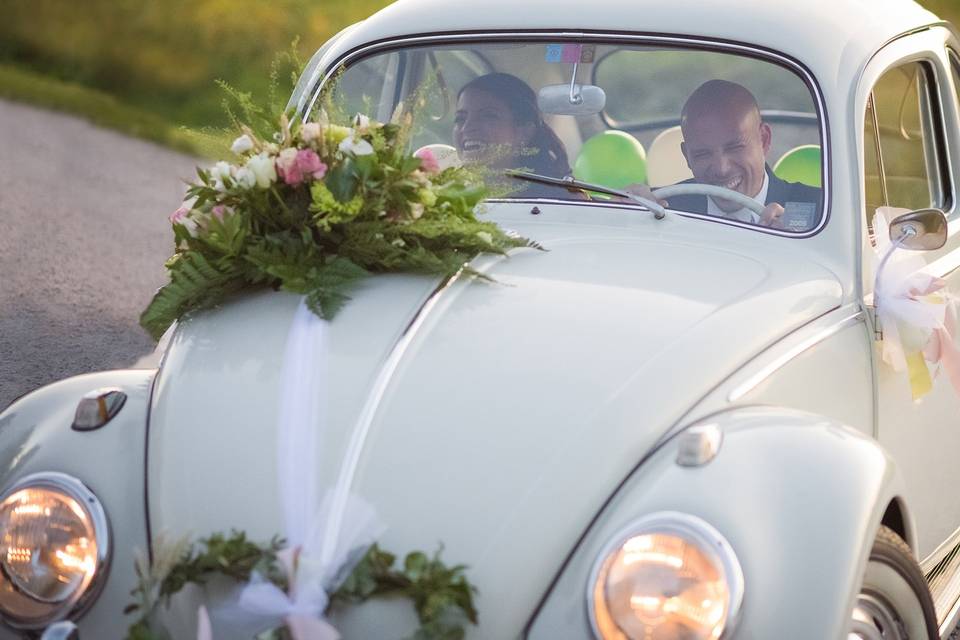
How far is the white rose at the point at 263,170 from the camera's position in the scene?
3.41 m

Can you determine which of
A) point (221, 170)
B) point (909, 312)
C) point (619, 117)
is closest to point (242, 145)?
point (221, 170)

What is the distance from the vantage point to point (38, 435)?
3160 mm

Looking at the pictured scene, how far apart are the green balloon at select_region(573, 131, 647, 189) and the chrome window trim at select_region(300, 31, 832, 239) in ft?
0.80

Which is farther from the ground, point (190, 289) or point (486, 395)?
point (486, 395)

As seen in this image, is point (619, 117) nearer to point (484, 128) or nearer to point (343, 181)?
point (484, 128)

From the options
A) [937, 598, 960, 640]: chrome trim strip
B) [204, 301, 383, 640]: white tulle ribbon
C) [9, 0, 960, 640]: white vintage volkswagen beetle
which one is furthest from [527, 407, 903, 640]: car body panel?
[937, 598, 960, 640]: chrome trim strip

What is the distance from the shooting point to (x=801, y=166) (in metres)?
3.96

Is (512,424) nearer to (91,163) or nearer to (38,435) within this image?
(38,435)

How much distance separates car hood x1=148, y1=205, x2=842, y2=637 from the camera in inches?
107

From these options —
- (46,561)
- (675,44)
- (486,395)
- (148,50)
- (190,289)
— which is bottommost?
(148,50)

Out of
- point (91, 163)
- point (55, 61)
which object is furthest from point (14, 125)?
point (55, 61)

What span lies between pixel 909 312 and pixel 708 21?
3.43ft

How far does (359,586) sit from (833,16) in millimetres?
2460

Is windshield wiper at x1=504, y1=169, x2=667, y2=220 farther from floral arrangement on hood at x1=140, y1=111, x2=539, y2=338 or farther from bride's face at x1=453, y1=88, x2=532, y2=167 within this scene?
floral arrangement on hood at x1=140, y1=111, x2=539, y2=338
